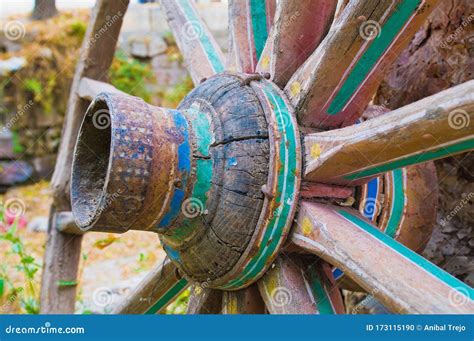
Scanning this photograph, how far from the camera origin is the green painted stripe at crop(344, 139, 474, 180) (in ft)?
3.71

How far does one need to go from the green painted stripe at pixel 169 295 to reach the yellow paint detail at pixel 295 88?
2.09 feet

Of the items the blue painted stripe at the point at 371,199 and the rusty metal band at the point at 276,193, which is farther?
the blue painted stripe at the point at 371,199

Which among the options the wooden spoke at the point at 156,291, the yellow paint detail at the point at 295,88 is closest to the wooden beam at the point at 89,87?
the wooden spoke at the point at 156,291

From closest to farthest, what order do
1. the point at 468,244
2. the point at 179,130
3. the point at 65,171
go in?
the point at 179,130
the point at 468,244
the point at 65,171

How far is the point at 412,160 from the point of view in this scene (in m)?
1.24

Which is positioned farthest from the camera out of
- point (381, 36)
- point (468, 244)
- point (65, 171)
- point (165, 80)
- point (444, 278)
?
point (165, 80)

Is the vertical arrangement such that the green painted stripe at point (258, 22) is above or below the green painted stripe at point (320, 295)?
above

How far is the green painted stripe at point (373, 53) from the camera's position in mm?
1249

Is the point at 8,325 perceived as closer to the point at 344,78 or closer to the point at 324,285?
the point at 324,285

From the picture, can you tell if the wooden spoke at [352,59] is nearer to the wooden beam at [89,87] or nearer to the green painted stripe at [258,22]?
the green painted stripe at [258,22]

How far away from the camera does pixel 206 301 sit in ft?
5.27

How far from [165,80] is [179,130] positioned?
5.21 m

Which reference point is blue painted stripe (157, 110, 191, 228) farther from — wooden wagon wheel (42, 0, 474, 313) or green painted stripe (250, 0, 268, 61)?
green painted stripe (250, 0, 268, 61)

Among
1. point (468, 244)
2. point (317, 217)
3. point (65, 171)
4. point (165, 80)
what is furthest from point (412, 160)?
point (165, 80)
